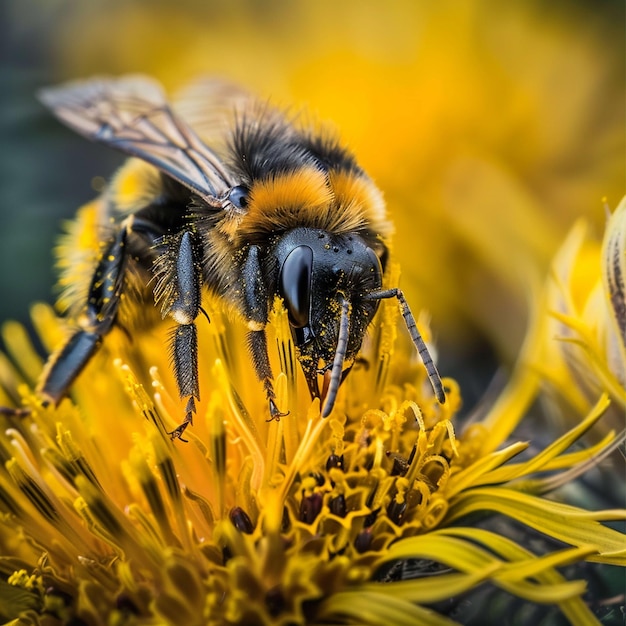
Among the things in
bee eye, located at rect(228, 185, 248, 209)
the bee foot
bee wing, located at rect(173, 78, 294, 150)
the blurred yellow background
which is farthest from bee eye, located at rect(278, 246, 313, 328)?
the blurred yellow background

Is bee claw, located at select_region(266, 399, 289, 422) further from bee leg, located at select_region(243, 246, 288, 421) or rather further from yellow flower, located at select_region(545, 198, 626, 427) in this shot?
yellow flower, located at select_region(545, 198, 626, 427)

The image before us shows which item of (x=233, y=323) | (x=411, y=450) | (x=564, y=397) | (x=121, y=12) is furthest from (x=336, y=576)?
(x=121, y=12)

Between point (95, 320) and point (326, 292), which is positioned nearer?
point (326, 292)

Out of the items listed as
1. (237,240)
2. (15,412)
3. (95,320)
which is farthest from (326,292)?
(15,412)

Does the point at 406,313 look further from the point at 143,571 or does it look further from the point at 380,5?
the point at 380,5

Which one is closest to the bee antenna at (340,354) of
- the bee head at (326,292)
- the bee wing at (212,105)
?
the bee head at (326,292)

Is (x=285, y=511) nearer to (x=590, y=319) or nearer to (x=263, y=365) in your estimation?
(x=263, y=365)
